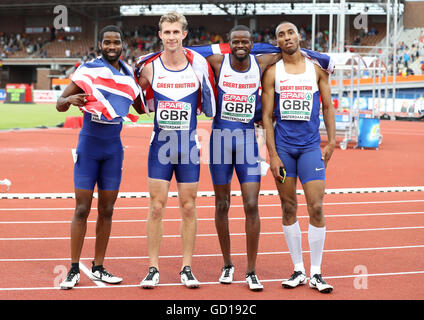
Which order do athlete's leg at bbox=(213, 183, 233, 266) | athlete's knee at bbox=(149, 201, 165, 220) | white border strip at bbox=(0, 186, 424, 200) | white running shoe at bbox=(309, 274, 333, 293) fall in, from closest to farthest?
white running shoe at bbox=(309, 274, 333, 293) < athlete's knee at bbox=(149, 201, 165, 220) < athlete's leg at bbox=(213, 183, 233, 266) < white border strip at bbox=(0, 186, 424, 200)

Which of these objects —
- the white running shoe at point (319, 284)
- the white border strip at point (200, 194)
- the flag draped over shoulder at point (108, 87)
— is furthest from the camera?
the white border strip at point (200, 194)

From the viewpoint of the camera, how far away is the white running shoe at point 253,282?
4.68 metres

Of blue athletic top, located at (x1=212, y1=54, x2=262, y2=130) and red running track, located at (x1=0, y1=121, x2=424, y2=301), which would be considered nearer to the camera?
red running track, located at (x1=0, y1=121, x2=424, y2=301)

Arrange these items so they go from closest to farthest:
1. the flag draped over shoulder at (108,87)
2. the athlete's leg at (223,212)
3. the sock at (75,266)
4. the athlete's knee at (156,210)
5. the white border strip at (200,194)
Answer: the flag draped over shoulder at (108,87) → the sock at (75,266) → the athlete's knee at (156,210) → the athlete's leg at (223,212) → the white border strip at (200,194)

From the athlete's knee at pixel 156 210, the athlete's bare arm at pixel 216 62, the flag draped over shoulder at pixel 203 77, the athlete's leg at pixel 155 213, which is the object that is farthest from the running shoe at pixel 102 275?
the athlete's bare arm at pixel 216 62

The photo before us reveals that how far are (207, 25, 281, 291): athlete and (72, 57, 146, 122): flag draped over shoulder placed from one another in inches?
29.6

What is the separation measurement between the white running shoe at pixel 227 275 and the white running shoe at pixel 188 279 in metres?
0.22

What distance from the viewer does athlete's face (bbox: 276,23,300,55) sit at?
16.0ft

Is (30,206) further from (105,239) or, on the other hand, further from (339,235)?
(339,235)

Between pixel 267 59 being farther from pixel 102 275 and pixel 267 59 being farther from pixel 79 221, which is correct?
pixel 102 275

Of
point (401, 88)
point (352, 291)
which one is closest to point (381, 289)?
point (352, 291)

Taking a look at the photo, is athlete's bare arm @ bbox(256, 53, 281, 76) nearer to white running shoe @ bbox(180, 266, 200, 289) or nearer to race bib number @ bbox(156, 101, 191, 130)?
race bib number @ bbox(156, 101, 191, 130)

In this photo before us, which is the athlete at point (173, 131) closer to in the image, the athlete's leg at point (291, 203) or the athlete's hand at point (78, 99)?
the athlete's hand at point (78, 99)

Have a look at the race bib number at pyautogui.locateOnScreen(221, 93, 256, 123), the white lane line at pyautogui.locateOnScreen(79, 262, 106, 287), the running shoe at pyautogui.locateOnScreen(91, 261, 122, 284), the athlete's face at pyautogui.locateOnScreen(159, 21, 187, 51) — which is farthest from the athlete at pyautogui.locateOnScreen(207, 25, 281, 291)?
the white lane line at pyautogui.locateOnScreen(79, 262, 106, 287)
